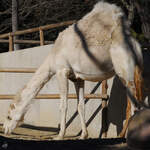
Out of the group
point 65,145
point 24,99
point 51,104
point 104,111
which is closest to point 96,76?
point 104,111

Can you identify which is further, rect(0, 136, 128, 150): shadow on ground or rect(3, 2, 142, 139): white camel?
rect(3, 2, 142, 139): white camel

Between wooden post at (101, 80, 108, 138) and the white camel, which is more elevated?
the white camel

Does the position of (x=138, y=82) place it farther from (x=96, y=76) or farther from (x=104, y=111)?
(x=104, y=111)

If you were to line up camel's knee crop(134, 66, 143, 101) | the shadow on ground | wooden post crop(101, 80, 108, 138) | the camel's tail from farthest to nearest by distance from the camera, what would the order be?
wooden post crop(101, 80, 108, 138) → the camel's tail → camel's knee crop(134, 66, 143, 101) → the shadow on ground

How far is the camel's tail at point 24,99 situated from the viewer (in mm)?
6136

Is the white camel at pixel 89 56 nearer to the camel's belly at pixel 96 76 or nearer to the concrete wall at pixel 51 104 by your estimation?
the camel's belly at pixel 96 76

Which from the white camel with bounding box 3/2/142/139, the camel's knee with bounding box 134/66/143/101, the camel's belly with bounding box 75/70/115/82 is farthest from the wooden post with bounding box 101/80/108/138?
the camel's knee with bounding box 134/66/143/101

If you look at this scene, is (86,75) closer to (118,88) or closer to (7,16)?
(118,88)

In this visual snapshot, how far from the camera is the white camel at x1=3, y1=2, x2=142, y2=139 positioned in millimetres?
5809

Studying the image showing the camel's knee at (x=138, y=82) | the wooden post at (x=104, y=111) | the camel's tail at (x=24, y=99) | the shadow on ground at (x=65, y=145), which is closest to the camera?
the shadow on ground at (x=65, y=145)

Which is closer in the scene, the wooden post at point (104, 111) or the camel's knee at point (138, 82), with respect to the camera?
the camel's knee at point (138, 82)

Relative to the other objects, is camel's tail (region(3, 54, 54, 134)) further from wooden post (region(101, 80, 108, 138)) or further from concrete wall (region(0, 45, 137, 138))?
wooden post (region(101, 80, 108, 138))

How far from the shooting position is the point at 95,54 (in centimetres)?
609

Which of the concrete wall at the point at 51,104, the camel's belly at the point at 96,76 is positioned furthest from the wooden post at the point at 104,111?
the camel's belly at the point at 96,76
